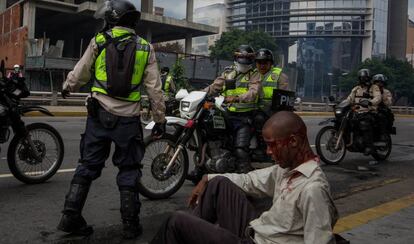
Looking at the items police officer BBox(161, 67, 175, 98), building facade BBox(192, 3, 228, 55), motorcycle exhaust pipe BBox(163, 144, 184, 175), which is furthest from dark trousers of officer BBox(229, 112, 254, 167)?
building facade BBox(192, 3, 228, 55)

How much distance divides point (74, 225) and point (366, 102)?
6.09 meters

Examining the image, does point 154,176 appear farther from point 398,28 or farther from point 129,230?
point 398,28

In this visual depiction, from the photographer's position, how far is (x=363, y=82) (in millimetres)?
8719

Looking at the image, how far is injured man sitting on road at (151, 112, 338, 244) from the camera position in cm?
215

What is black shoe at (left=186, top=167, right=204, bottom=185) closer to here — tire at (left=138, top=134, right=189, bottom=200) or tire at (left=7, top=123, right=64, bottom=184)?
tire at (left=138, top=134, right=189, bottom=200)

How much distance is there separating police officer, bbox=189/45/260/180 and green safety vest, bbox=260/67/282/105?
290 mm

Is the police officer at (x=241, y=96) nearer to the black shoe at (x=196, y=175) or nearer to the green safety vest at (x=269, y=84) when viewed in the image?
the black shoe at (x=196, y=175)

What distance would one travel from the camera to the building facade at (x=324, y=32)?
10012 centimetres

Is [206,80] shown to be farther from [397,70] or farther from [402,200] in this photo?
[397,70]

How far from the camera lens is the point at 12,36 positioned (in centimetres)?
3872

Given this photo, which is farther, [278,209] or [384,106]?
[384,106]

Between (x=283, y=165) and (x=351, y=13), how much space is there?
10609cm

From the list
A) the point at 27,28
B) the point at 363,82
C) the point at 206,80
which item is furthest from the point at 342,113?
the point at 27,28

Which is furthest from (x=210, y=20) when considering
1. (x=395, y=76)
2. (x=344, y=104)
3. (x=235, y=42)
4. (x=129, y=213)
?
(x=129, y=213)
